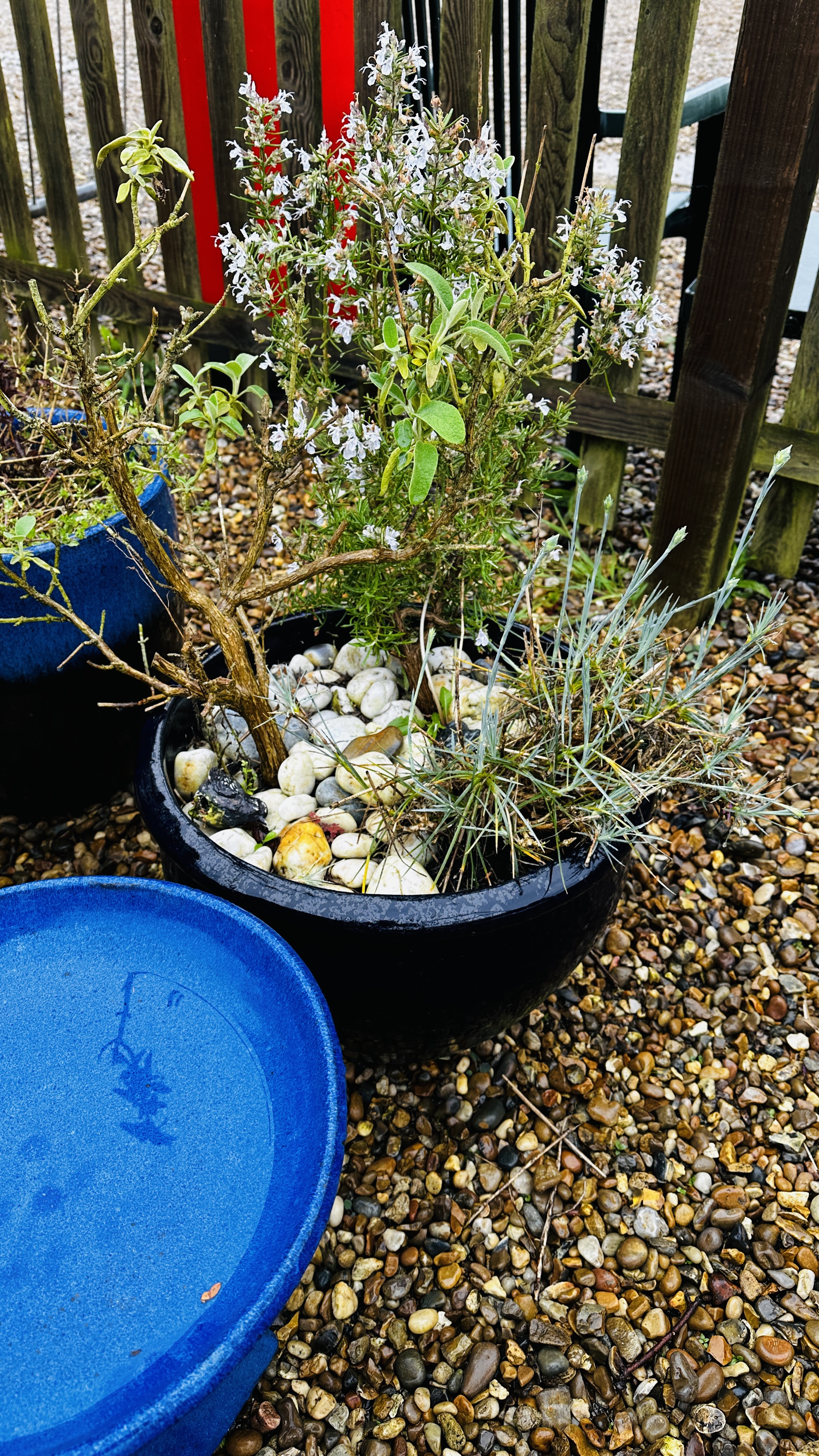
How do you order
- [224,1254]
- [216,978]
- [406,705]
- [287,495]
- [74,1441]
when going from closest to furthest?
[74,1441] → [224,1254] → [216,978] → [406,705] → [287,495]

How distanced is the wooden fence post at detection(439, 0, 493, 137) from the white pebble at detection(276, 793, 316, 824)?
1837mm

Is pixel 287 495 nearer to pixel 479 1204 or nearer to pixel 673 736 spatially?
pixel 673 736

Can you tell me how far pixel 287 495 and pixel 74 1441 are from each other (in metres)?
2.91

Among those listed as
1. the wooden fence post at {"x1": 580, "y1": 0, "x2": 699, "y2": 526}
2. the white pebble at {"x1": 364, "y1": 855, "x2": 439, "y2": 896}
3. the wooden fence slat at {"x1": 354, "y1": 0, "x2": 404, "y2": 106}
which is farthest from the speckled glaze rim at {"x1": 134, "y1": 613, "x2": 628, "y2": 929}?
the wooden fence slat at {"x1": 354, "y1": 0, "x2": 404, "y2": 106}

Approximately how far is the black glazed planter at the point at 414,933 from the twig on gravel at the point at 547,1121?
243 millimetres

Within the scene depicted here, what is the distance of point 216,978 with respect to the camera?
1.32 m

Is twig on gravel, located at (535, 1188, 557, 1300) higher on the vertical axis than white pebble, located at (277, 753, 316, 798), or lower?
lower

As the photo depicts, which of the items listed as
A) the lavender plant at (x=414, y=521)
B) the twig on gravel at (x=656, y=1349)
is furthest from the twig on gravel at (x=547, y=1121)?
the lavender plant at (x=414, y=521)

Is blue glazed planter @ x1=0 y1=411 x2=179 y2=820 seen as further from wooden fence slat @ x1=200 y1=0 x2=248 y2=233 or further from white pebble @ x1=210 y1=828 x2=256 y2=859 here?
wooden fence slat @ x1=200 y1=0 x2=248 y2=233

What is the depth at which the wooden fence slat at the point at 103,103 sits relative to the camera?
3221 mm

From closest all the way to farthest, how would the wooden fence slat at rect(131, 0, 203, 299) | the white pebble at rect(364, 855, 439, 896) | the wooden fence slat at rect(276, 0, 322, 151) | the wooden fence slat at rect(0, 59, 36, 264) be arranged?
the white pebble at rect(364, 855, 439, 896), the wooden fence slat at rect(276, 0, 322, 151), the wooden fence slat at rect(131, 0, 203, 299), the wooden fence slat at rect(0, 59, 36, 264)

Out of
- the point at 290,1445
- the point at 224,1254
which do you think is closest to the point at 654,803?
the point at 224,1254

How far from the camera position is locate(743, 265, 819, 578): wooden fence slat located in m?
2.63

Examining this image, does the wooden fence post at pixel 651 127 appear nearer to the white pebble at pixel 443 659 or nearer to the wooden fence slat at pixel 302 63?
the white pebble at pixel 443 659
